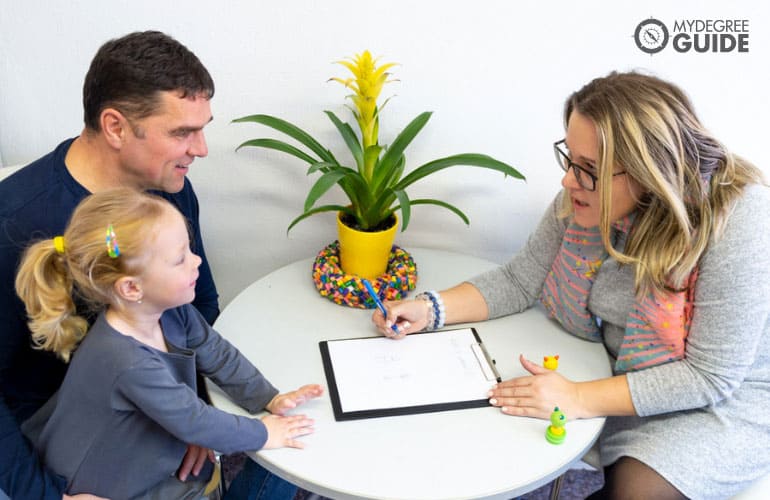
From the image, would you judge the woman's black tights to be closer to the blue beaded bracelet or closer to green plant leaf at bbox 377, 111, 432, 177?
the blue beaded bracelet

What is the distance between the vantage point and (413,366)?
1363 mm

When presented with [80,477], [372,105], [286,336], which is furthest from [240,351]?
[372,105]

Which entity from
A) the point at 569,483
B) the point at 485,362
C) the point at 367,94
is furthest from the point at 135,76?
the point at 569,483

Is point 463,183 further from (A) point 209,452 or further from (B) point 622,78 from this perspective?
(A) point 209,452

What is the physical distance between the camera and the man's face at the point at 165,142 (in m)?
1.30

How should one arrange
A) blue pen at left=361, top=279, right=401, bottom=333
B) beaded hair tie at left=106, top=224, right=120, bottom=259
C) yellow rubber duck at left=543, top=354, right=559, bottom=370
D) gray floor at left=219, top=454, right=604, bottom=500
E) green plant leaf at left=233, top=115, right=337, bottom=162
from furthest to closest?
gray floor at left=219, top=454, right=604, bottom=500 → green plant leaf at left=233, top=115, right=337, bottom=162 → blue pen at left=361, top=279, right=401, bottom=333 → yellow rubber duck at left=543, top=354, right=559, bottom=370 → beaded hair tie at left=106, top=224, right=120, bottom=259

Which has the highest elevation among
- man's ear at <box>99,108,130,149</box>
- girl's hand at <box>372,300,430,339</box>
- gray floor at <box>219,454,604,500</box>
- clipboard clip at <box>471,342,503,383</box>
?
man's ear at <box>99,108,130,149</box>

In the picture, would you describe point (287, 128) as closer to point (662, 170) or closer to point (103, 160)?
point (103, 160)

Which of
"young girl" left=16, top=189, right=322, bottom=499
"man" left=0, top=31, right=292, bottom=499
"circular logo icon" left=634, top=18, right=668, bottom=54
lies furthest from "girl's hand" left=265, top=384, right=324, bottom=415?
"circular logo icon" left=634, top=18, right=668, bottom=54

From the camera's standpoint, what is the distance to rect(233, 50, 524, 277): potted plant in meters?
1.51

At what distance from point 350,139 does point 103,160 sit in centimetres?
53

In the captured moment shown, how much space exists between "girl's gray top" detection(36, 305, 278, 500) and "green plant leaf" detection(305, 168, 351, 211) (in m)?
0.39

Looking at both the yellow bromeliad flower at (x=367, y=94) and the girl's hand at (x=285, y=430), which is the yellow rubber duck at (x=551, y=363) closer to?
the girl's hand at (x=285, y=430)

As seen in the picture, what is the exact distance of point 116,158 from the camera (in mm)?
1338
